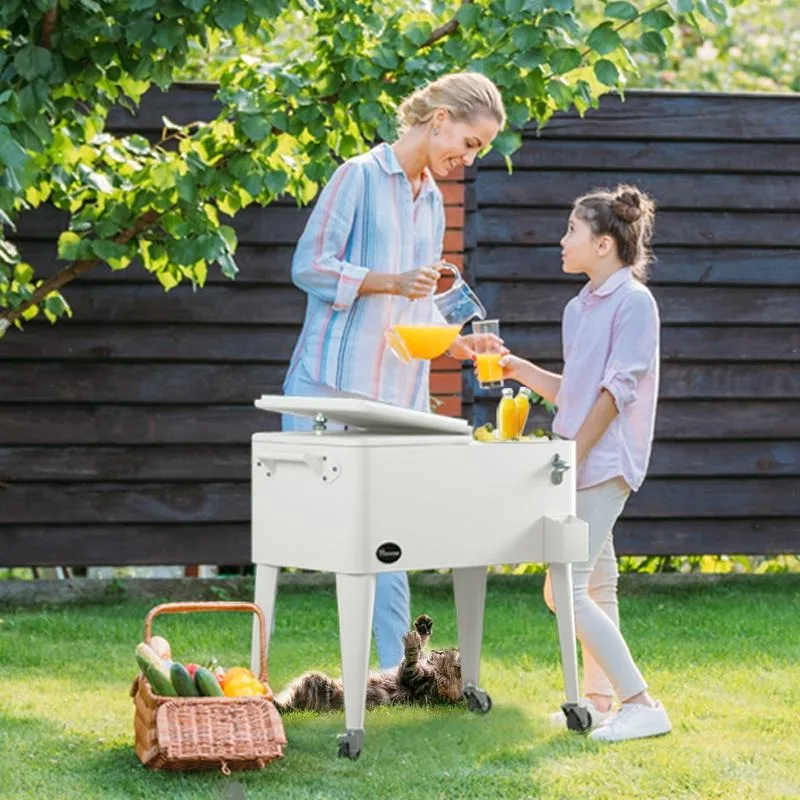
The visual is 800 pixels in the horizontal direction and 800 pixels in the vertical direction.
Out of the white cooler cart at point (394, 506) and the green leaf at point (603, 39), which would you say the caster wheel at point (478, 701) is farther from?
the green leaf at point (603, 39)

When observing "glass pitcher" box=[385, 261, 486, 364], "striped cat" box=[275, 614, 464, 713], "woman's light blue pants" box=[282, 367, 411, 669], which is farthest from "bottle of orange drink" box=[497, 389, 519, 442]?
"striped cat" box=[275, 614, 464, 713]

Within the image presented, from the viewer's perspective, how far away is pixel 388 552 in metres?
3.71

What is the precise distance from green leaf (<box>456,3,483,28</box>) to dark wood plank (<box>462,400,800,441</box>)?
6.15 ft

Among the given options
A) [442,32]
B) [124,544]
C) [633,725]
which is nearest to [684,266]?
[442,32]

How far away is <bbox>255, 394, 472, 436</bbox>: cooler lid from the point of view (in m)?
3.67

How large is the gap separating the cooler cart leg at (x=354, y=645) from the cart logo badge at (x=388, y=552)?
5cm

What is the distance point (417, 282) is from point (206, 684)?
102cm

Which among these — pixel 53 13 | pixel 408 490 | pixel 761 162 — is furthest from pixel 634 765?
pixel 761 162

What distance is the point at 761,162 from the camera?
6.57 m

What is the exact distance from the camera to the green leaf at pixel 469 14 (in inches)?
192

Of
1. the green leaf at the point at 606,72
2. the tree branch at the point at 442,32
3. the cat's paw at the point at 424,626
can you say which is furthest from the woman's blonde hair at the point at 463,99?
the cat's paw at the point at 424,626

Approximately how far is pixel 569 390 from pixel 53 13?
1742 mm

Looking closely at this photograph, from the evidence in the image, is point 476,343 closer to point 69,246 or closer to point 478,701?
point 478,701

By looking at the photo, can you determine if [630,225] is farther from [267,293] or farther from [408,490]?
[267,293]
